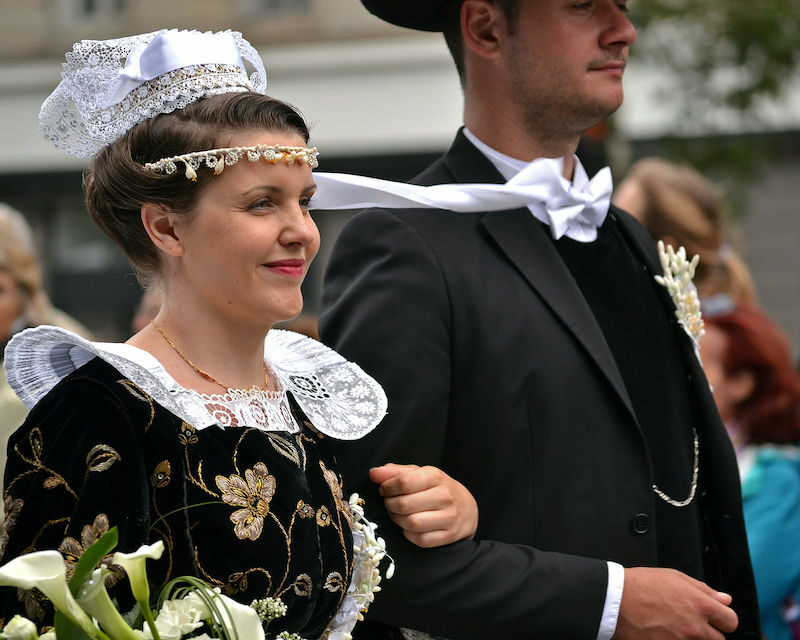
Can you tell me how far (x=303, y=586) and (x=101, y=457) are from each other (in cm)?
42

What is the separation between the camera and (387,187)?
2676 mm

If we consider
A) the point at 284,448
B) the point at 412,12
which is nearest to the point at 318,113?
the point at 412,12

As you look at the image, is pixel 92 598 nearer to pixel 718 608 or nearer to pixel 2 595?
pixel 2 595

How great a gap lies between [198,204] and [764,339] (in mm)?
3006

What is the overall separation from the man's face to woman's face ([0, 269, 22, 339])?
8.64ft

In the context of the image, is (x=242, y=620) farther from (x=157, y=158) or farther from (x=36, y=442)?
(x=157, y=158)

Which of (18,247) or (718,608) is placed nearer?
(718,608)

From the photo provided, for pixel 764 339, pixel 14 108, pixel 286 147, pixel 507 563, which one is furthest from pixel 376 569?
pixel 14 108

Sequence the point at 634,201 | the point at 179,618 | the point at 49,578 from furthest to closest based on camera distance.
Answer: the point at 634,201, the point at 179,618, the point at 49,578

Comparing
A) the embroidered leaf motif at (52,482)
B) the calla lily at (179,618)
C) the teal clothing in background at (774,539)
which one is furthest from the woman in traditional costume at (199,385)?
the teal clothing in background at (774,539)

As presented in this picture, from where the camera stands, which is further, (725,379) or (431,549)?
(725,379)

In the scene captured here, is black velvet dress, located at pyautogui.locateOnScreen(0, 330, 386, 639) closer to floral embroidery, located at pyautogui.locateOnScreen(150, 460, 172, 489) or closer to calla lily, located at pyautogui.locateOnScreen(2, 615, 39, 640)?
floral embroidery, located at pyautogui.locateOnScreen(150, 460, 172, 489)

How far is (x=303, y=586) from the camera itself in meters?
2.08

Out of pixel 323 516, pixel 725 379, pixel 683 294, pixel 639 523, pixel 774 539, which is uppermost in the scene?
pixel 323 516
